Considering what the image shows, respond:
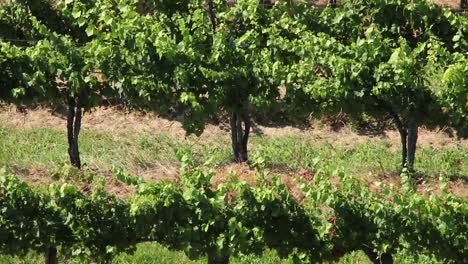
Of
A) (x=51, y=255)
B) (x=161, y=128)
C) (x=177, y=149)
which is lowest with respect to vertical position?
(x=51, y=255)

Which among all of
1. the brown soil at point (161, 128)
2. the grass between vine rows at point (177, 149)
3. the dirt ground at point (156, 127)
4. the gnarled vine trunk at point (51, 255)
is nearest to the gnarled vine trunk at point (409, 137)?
the grass between vine rows at point (177, 149)

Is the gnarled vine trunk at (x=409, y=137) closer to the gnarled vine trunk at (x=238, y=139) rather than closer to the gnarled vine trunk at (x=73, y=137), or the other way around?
the gnarled vine trunk at (x=238, y=139)

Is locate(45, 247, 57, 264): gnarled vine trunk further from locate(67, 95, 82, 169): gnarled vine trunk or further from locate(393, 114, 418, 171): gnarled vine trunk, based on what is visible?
locate(393, 114, 418, 171): gnarled vine trunk

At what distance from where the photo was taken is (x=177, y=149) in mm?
15336

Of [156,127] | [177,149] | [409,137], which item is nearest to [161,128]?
[156,127]

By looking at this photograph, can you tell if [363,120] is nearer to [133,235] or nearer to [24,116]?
Answer: [24,116]

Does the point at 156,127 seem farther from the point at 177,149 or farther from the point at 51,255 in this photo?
the point at 51,255

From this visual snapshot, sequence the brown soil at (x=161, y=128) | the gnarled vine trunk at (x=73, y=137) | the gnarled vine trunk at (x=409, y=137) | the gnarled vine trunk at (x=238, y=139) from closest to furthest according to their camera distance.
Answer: the gnarled vine trunk at (x=409, y=137), the gnarled vine trunk at (x=73, y=137), the gnarled vine trunk at (x=238, y=139), the brown soil at (x=161, y=128)

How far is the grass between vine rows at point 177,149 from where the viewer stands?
52.6ft

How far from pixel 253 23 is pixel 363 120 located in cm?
371

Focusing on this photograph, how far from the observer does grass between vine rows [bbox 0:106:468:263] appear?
52.6 feet

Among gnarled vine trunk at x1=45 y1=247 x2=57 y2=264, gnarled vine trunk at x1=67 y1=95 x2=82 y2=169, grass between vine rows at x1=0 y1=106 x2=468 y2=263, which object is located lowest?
gnarled vine trunk at x1=45 y1=247 x2=57 y2=264

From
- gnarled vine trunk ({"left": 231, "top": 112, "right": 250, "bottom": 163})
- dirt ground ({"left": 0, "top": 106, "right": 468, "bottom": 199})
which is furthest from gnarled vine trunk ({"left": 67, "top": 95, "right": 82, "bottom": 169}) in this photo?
gnarled vine trunk ({"left": 231, "top": 112, "right": 250, "bottom": 163})

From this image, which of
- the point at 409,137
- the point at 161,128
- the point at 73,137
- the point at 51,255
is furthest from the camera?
the point at 161,128
